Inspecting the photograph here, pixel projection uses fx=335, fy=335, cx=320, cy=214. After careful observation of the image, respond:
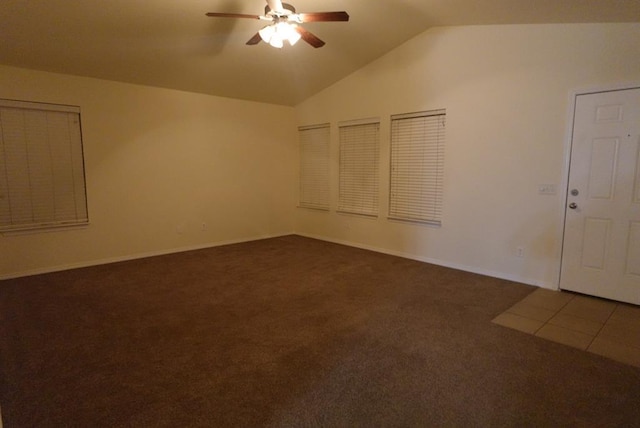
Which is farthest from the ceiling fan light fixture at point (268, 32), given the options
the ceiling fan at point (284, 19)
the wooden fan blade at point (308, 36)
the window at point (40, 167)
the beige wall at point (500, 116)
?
the window at point (40, 167)

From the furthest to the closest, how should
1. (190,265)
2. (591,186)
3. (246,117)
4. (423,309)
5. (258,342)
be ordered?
(246,117)
(190,265)
(591,186)
(423,309)
(258,342)

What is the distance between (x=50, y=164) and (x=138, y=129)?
120cm

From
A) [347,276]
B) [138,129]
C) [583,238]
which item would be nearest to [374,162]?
[347,276]

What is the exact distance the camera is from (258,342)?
8.82ft

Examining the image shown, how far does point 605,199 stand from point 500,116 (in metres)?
1.42

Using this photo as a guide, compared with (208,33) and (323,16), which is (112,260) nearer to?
(208,33)

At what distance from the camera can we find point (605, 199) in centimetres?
347

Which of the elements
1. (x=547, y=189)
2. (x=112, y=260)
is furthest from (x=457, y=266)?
(x=112, y=260)

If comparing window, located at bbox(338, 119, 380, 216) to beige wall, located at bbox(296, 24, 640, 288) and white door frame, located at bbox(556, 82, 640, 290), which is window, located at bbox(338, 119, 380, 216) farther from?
white door frame, located at bbox(556, 82, 640, 290)

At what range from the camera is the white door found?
3322 millimetres

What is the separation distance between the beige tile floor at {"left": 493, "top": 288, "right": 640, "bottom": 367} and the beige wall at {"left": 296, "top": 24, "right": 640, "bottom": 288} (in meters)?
0.41

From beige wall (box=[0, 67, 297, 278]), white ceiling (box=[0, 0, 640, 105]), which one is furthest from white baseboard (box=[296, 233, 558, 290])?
white ceiling (box=[0, 0, 640, 105])

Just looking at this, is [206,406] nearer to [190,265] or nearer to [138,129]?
[190,265]

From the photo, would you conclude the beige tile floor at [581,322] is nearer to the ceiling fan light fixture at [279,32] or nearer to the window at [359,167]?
the window at [359,167]
